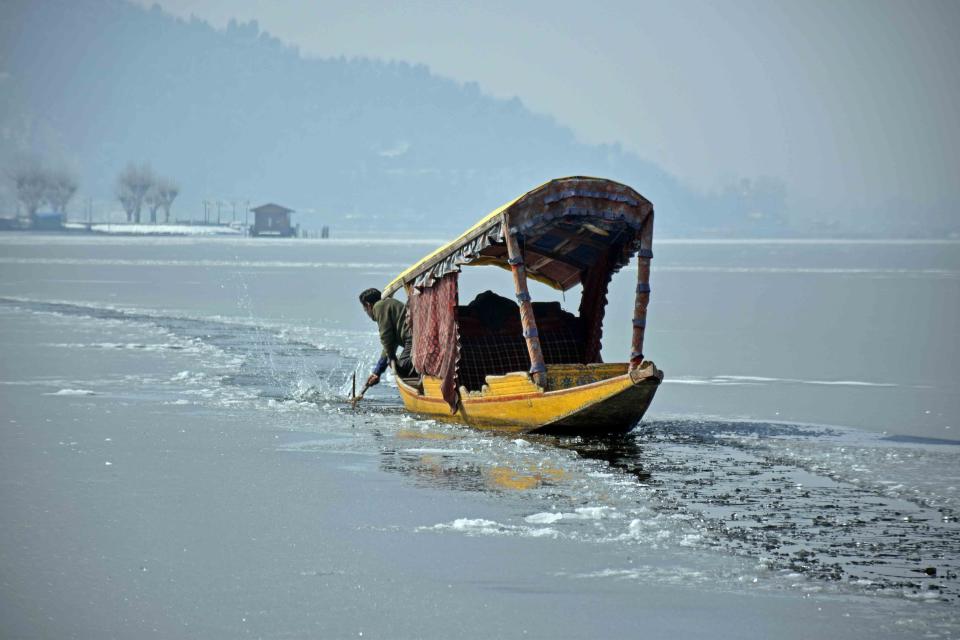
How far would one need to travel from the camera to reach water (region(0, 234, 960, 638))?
8.70 m

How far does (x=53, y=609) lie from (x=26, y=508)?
3.05 m

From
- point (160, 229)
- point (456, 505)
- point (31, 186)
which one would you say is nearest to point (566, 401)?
point (456, 505)

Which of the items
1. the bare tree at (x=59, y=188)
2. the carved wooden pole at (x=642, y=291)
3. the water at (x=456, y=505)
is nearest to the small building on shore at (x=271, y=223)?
the bare tree at (x=59, y=188)

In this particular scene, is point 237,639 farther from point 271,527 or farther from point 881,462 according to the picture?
point 881,462

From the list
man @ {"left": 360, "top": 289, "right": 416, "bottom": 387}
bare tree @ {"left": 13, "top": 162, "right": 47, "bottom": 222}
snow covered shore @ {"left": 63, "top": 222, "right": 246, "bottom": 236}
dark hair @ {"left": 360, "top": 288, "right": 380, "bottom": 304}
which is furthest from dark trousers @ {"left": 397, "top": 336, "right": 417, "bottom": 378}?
bare tree @ {"left": 13, "top": 162, "right": 47, "bottom": 222}

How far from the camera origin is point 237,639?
8.08m

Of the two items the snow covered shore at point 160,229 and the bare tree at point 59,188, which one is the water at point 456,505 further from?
the bare tree at point 59,188

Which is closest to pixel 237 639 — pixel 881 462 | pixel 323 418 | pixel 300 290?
pixel 881 462

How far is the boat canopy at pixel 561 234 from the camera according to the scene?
15109mm

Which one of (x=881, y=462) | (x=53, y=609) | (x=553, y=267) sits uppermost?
(x=553, y=267)

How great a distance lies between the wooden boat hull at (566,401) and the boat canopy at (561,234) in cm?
155

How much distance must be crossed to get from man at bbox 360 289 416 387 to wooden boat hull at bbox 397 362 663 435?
6.42ft

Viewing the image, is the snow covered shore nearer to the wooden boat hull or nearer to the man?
the man

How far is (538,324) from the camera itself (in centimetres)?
1833
